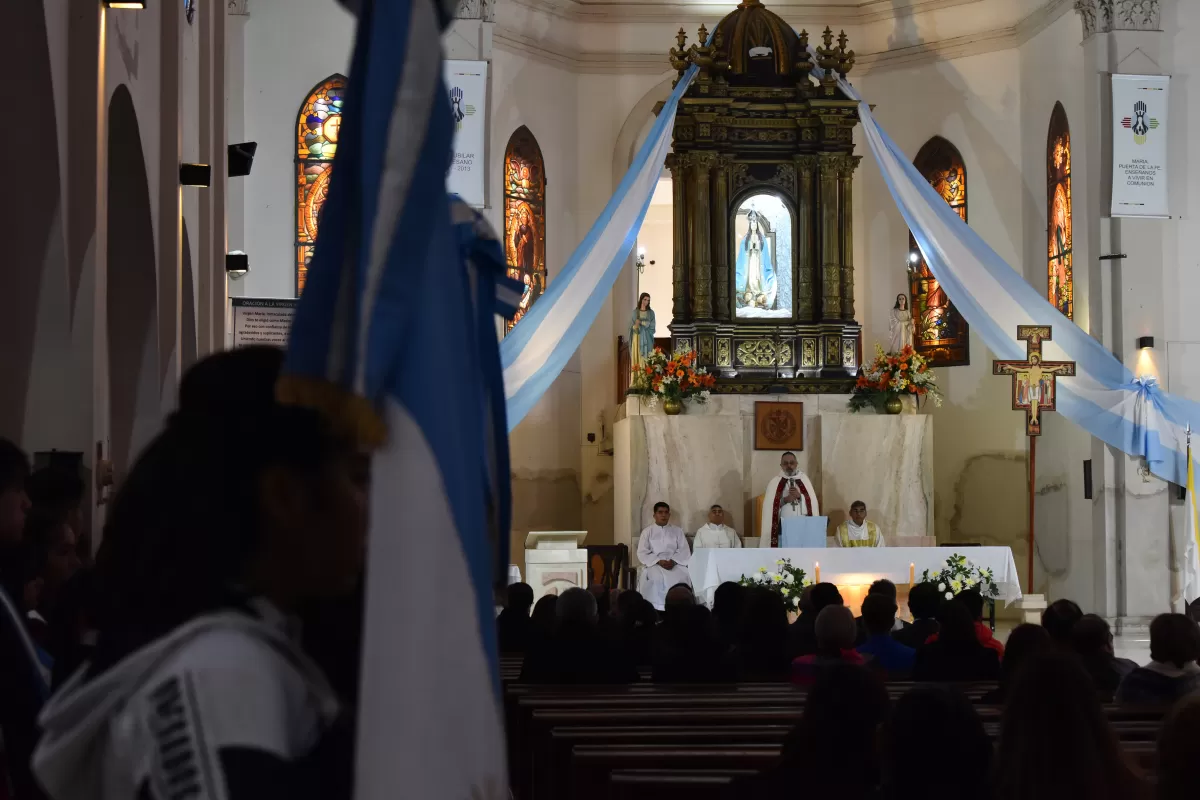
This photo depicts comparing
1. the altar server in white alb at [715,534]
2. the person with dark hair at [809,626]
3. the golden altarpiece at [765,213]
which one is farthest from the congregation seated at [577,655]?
the golden altarpiece at [765,213]

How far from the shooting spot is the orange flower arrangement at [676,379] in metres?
18.2

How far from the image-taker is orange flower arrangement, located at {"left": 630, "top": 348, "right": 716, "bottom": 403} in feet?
59.6

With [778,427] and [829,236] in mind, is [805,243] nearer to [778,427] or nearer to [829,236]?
[829,236]

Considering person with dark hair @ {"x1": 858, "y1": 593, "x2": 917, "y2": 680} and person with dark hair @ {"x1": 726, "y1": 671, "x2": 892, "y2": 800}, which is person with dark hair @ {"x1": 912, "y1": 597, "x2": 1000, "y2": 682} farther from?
person with dark hair @ {"x1": 726, "y1": 671, "x2": 892, "y2": 800}

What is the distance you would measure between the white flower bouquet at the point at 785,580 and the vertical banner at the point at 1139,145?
21.5 feet

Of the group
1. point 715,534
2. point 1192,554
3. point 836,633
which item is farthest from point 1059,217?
point 836,633

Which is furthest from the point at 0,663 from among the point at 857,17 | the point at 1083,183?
the point at 857,17

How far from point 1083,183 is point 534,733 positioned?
49.4ft

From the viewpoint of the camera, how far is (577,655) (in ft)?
24.4

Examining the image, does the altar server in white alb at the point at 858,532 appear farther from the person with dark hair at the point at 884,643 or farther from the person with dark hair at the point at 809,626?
the person with dark hair at the point at 884,643

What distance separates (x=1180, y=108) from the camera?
1845 centimetres

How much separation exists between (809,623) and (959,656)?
1.61 m

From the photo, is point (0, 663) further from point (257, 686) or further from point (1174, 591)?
point (1174, 591)

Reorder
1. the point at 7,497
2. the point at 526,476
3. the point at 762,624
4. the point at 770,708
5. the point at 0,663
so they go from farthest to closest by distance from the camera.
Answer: the point at 526,476 → the point at 762,624 → the point at 770,708 → the point at 7,497 → the point at 0,663
